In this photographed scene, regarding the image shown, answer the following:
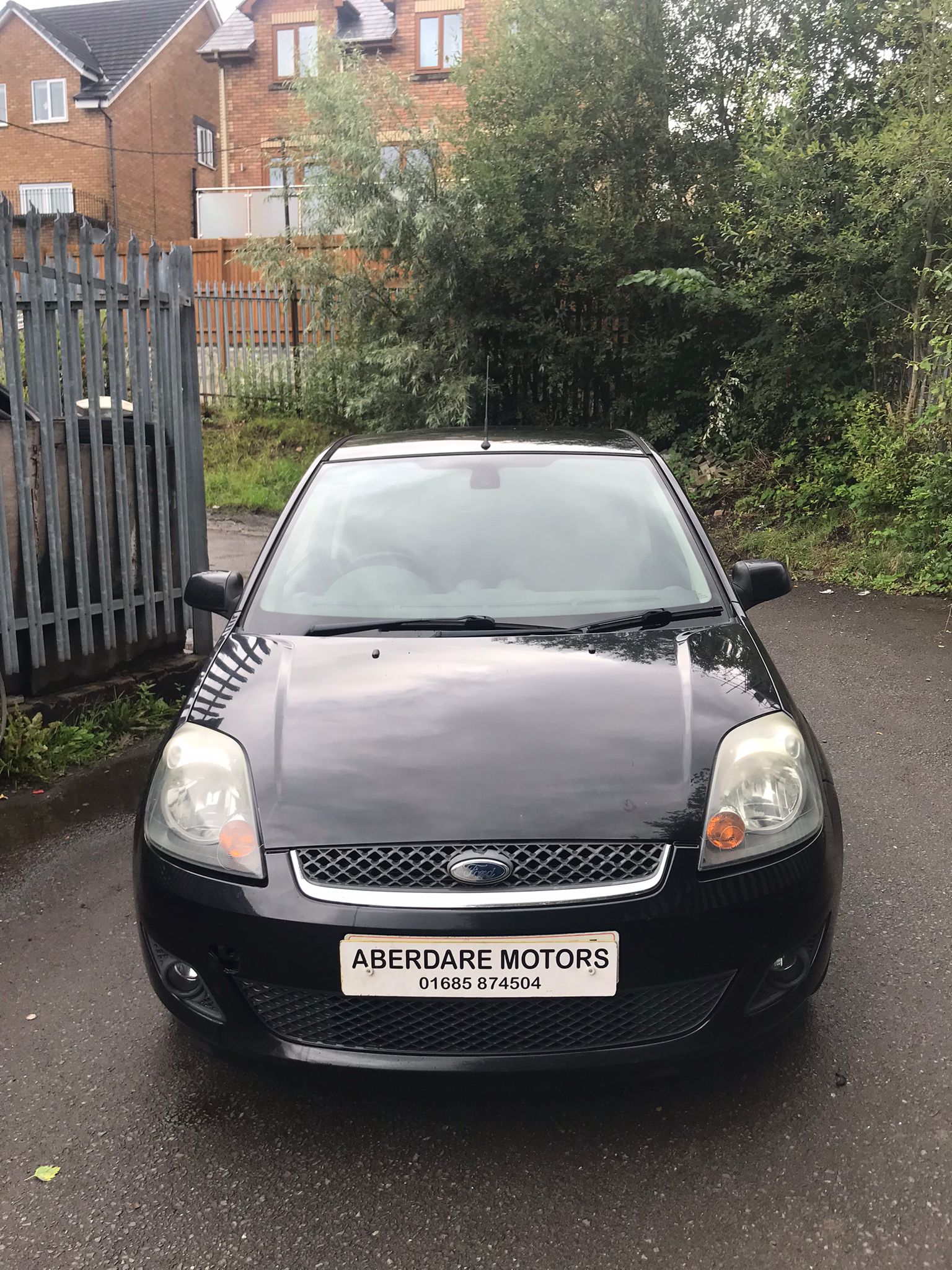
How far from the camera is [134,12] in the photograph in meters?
33.8

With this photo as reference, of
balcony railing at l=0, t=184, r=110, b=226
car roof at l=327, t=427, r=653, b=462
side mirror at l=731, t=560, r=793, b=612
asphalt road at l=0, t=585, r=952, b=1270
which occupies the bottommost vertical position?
asphalt road at l=0, t=585, r=952, b=1270

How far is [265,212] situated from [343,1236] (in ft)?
80.0

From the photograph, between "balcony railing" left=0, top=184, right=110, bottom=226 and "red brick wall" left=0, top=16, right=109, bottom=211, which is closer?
"balcony railing" left=0, top=184, right=110, bottom=226

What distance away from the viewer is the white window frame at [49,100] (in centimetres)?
3058

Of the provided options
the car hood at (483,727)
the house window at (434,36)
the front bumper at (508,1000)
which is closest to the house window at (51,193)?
the house window at (434,36)

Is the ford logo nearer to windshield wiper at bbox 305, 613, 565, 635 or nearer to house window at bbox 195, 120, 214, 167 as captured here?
windshield wiper at bbox 305, 613, 565, 635

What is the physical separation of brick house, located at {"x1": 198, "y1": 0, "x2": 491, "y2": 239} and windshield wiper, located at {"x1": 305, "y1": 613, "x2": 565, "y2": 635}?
27869 millimetres

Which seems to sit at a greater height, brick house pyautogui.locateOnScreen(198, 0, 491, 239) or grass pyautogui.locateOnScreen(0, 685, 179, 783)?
Result: brick house pyautogui.locateOnScreen(198, 0, 491, 239)

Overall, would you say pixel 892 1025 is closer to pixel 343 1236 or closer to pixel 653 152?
pixel 343 1236

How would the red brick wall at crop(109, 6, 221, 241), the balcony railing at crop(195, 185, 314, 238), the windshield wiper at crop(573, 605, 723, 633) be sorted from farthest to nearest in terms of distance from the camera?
the red brick wall at crop(109, 6, 221, 241)
the balcony railing at crop(195, 185, 314, 238)
the windshield wiper at crop(573, 605, 723, 633)

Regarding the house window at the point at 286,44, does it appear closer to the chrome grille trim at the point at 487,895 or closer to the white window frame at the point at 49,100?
the white window frame at the point at 49,100

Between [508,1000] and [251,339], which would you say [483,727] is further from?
[251,339]

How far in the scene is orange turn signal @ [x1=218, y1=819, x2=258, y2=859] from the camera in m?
2.26

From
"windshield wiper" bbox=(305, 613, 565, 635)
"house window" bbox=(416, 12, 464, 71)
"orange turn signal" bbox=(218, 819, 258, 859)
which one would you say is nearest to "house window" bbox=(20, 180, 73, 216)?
"house window" bbox=(416, 12, 464, 71)
